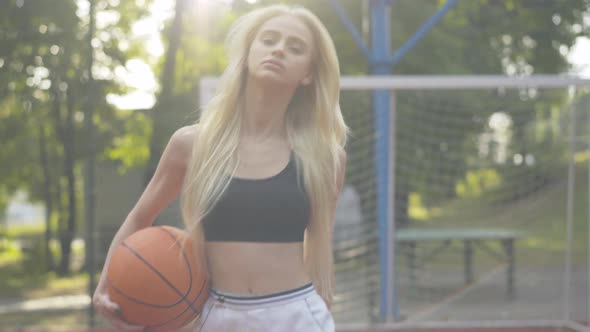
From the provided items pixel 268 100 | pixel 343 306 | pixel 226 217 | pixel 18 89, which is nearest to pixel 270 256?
pixel 226 217

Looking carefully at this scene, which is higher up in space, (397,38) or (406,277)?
(397,38)

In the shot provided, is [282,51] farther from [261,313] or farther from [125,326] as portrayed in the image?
[125,326]

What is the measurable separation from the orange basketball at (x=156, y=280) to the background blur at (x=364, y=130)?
4651 mm

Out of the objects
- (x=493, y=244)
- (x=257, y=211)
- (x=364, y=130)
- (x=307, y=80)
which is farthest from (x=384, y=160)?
(x=493, y=244)

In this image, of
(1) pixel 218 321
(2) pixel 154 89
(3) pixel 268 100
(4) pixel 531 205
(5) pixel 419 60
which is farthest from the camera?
(5) pixel 419 60

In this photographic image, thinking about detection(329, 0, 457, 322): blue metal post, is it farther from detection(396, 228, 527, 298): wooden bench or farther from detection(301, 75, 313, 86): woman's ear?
detection(301, 75, 313, 86): woman's ear

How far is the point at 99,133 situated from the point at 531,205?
541 centimetres

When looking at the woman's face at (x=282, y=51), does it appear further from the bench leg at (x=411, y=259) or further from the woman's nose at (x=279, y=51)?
the bench leg at (x=411, y=259)

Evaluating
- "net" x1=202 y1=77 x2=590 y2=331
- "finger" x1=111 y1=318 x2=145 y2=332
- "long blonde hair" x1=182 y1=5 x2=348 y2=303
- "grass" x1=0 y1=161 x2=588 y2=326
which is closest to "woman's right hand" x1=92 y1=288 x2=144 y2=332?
"finger" x1=111 y1=318 x2=145 y2=332

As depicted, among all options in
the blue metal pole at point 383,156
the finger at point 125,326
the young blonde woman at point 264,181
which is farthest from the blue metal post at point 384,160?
the finger at point 125,326

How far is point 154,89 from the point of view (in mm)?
9852

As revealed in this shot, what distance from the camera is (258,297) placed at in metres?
1.92

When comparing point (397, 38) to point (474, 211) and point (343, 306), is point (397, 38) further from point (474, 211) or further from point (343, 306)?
point (343, 306)

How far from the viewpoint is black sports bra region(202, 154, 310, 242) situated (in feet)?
6.28
